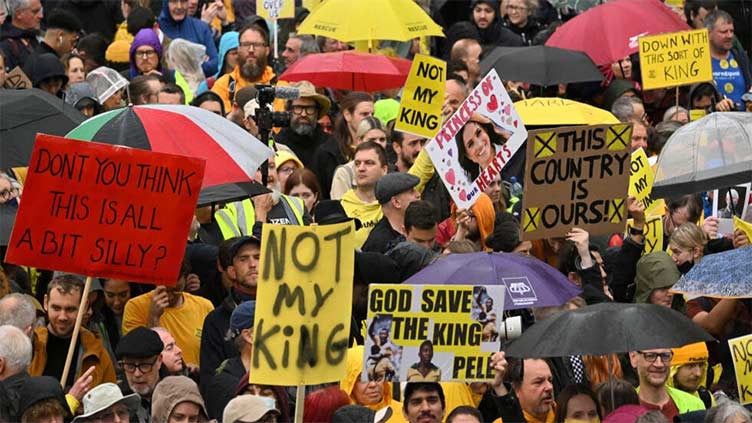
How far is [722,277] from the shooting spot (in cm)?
1115

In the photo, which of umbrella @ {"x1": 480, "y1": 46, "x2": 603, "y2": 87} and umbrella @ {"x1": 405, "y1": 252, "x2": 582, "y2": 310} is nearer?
umbrella @ {"x1": 405, "y1": 252, "x2": 582, "y2": 310}

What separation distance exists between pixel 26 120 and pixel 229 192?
65.4 inches

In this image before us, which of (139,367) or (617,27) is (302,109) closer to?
(617,27)

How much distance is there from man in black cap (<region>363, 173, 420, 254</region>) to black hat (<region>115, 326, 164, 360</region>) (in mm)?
2232

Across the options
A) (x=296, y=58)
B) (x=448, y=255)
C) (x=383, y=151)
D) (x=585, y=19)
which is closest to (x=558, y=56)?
(x=585, y=19)

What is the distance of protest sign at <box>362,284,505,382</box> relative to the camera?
1014 cm

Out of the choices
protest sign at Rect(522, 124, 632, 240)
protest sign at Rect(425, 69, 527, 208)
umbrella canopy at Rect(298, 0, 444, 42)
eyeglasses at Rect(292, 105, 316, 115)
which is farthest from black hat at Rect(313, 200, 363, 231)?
umbrella canopy at Rect(298, 0, 444, 42)

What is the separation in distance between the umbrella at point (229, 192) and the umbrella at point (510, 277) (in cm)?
115

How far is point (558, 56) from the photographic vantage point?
1723 centimetres

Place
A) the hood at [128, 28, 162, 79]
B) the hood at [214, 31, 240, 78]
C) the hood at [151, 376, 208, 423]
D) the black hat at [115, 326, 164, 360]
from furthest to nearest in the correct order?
1. the hood at [214, 31, 240, 78]
2. the hood at [128, 28, 162, 79]
3. the black hat at [115, 326, 164, 360]
4. the hood at [151, 376, 208, 423]

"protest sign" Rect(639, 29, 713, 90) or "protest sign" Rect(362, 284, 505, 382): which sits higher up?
"protest sign" Rect(362, 284, 505, 382)

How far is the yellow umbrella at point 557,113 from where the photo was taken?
1535 cm

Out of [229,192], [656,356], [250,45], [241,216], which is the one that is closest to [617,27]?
[250,45]

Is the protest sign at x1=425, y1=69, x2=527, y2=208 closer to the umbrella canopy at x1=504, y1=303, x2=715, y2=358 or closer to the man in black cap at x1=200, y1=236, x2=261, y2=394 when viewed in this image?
the man in black cap at x1=200, y1=236, x2=261, y2=394
